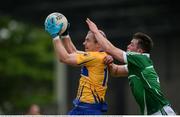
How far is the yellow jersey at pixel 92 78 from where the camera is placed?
12945mm

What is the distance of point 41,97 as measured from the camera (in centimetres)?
5753

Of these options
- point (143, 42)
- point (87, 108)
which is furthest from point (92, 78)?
point (143, 42)

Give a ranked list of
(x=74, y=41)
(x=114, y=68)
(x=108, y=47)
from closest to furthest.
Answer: (x=108, y=47), (x=114, y=68), (x=74, y=41)

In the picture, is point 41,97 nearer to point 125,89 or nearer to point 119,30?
point 125,89

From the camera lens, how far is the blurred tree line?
53.0m

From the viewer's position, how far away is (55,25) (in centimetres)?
1309

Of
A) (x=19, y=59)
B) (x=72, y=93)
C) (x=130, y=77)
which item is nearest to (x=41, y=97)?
(x=19, y=59)

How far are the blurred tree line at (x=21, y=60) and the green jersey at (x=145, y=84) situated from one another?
37.7 meters

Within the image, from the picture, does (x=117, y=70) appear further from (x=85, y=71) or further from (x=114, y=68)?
(x=85, y=71)

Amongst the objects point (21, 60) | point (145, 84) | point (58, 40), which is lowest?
point (21, 60)

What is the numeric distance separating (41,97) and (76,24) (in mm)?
15221

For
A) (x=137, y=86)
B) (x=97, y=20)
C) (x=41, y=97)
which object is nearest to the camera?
(x=137, y=86)

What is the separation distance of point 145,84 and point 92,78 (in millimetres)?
800

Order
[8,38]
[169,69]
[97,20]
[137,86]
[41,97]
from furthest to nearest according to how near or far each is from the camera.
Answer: [41,97], [8,38], [169,69], [97,20], [137,86]
